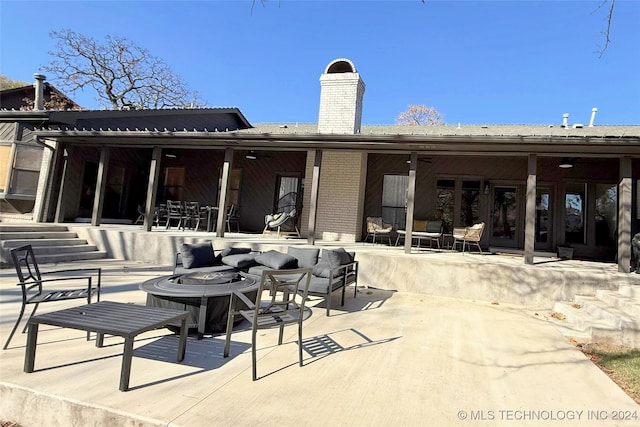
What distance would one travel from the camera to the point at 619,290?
5180mm

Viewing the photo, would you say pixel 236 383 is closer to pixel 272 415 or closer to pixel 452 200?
pixel 272 415

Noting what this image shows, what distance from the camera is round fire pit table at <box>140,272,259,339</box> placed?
3.21m

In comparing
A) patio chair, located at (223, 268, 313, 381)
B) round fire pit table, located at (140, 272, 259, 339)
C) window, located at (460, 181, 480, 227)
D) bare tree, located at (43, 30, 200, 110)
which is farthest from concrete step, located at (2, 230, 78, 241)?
bare tree, located at (43, 30, 200, 110)

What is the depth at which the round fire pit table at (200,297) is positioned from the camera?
10.5 ft

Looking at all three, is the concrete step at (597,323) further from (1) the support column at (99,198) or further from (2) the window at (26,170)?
(2) the window at (26,170)

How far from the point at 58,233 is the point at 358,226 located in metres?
7.72

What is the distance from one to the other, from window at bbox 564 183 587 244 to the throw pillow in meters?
9.43

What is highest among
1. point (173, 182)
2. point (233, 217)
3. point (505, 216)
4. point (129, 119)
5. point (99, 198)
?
point (129, 119)

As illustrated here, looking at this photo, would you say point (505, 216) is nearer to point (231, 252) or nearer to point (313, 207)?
point (313, 207)

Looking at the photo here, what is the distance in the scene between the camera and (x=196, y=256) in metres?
4.87

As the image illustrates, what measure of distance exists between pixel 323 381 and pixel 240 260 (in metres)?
2.94

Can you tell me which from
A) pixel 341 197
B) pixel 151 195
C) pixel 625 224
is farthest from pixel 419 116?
pixel 151 195

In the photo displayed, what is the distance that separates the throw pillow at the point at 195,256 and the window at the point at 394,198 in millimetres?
6409

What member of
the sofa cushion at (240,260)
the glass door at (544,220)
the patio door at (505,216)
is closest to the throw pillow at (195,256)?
the sofa cushion at (240,260)
